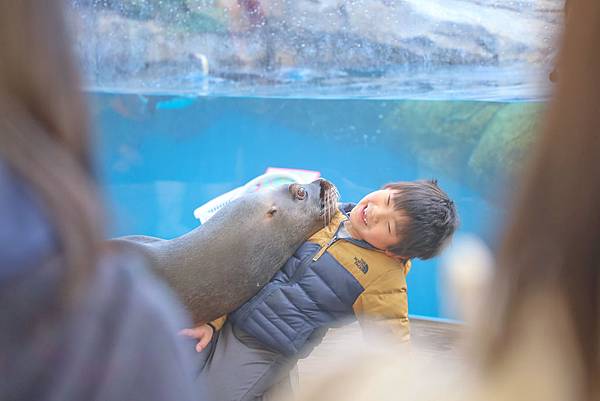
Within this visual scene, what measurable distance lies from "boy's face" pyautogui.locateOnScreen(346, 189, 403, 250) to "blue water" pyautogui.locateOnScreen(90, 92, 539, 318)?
1649 mm

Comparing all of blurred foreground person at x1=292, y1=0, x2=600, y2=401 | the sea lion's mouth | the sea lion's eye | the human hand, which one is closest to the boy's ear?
the sea lion's mouth

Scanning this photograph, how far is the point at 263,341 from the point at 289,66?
9.90ft

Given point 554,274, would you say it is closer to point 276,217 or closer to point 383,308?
point 383,308

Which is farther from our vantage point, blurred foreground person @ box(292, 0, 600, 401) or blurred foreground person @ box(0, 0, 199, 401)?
blurred foreground person @ box(0, 0, 199, 401)

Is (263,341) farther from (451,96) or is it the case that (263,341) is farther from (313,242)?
(451,96)

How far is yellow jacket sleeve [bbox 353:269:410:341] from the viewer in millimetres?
1929

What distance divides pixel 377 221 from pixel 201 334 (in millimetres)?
656

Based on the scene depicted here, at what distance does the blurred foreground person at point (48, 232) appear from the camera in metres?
0.45

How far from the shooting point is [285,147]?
453 centimetres

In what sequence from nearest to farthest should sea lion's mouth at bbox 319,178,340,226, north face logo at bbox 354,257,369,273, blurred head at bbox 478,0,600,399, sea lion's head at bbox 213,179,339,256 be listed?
1. blurred head at bbox 478,0,600,399
2. north face logo at bbox 354,257,369,273
3. sea lion's head at bbox 213,179,339,256
4. sea lion's mouth at bbox 319,178,340,226

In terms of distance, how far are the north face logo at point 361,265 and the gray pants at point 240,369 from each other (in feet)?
1.14

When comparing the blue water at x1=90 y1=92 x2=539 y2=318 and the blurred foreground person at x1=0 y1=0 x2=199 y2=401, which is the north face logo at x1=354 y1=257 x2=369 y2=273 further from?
the blue water at x1=90 y1=92 x2=539 y2=318

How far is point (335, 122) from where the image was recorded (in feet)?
14.6

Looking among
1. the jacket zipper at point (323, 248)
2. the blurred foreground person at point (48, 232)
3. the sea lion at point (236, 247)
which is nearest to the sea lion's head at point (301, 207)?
the sea lion at point (236, 247)
